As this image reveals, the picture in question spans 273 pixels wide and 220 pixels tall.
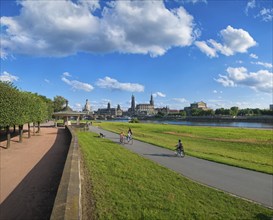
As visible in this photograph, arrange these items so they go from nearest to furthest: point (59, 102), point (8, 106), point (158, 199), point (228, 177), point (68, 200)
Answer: point (68, 200) → point (158, 199) → point (228, 177) → point (8, 106) → point (59, 102)

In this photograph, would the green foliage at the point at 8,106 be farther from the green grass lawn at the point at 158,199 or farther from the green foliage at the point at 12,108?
the green grass lawn at the point at 158,199

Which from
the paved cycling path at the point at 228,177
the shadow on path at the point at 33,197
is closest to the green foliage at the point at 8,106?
the shadow on path at the point at 33,197

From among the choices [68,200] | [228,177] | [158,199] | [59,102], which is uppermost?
[59,102]

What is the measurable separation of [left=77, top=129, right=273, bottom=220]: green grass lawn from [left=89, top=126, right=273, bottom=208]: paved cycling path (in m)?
1.01

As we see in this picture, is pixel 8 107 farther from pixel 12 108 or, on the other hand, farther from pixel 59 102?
pixel 59 102

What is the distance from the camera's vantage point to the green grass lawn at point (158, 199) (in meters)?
9.67

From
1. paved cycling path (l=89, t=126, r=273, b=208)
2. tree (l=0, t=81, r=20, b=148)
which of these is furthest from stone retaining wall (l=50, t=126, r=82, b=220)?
tree (l=0, t=81, r=20, b=148)

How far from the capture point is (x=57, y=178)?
578 inches

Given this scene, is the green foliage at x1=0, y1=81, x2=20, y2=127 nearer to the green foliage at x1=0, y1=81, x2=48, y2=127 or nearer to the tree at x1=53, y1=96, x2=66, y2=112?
the green foliage at x1=0, y1=81, x2=48, y2=127

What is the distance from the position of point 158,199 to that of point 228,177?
6.18 metres

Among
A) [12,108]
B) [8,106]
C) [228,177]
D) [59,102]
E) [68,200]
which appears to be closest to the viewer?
[68,200]

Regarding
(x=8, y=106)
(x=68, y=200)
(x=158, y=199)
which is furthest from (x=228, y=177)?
(x=8, y=106)

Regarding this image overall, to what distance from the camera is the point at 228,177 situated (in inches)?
619

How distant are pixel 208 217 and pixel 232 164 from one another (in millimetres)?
10691
